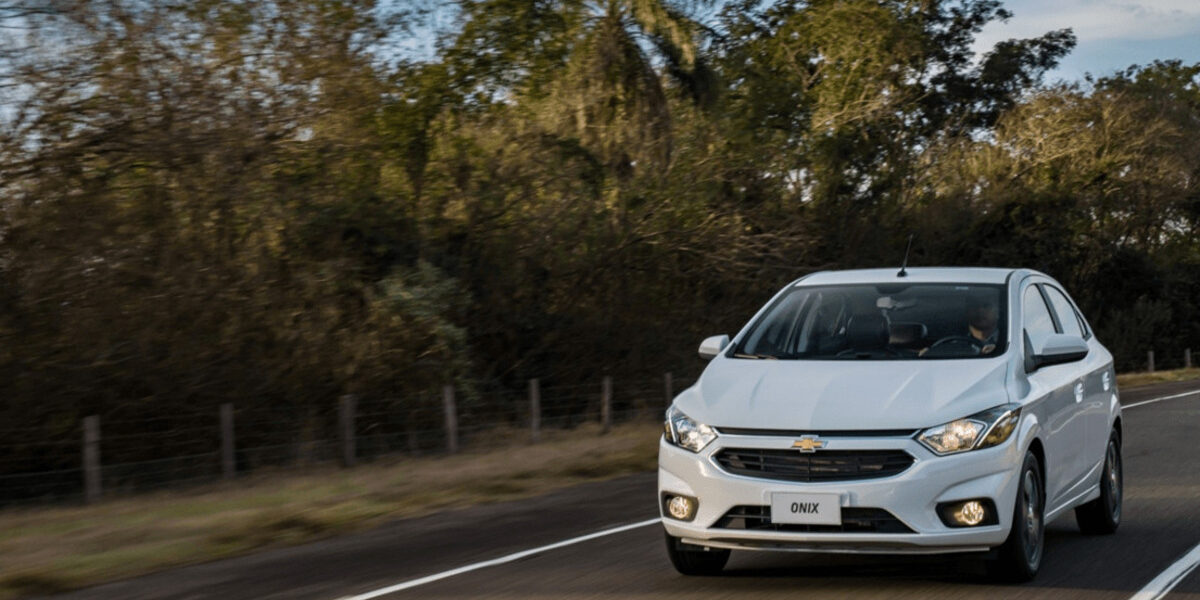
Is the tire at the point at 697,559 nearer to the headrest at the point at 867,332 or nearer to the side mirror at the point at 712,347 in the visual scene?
the side mirror at the point at 712,347

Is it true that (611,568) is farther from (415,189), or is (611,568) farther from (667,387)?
(667,387)

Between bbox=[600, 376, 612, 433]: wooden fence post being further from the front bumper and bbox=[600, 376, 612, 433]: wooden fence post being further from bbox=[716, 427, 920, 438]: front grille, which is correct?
bbox=[716, 427, 920, 438]: front grille

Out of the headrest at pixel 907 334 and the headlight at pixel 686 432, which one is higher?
the headrest at pixel 907 334

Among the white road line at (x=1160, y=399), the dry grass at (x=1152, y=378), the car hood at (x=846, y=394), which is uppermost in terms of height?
the car hood at (x=846, y=394)

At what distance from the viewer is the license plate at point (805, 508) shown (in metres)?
7.08

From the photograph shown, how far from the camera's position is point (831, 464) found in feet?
23.5

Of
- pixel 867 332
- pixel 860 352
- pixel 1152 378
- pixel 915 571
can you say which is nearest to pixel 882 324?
pixel 867 332

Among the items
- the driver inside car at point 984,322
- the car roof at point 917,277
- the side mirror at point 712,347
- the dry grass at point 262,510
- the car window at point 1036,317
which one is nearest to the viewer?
the driver inside car at point 984,322

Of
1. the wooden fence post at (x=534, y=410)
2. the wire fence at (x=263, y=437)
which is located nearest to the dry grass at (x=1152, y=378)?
the wire fence at (x=263, y=437)

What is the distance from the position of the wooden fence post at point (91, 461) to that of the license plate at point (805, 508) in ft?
28.6

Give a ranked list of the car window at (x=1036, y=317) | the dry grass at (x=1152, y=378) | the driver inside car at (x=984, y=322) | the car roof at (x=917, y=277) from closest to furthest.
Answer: the driver inside car at (x=984, y=322), the car window at (x=1036, y=317), the car roof at (x=917, y=277), the dry grass at (x=1152, y=378)

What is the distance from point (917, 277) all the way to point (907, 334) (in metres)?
0.69

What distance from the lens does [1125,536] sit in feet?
31.7

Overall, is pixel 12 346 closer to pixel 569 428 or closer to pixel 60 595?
pixel 60 595
